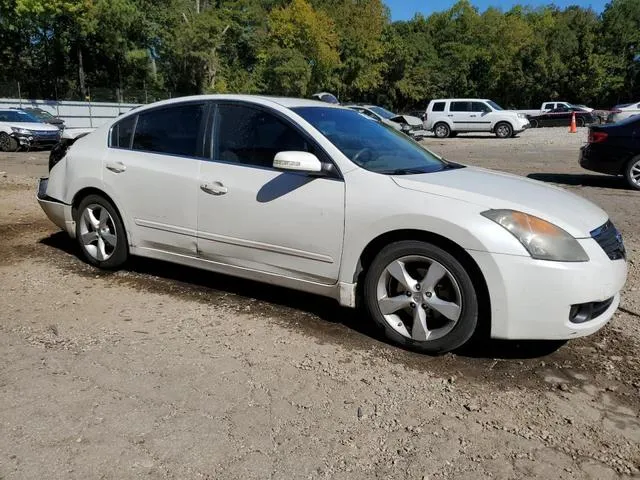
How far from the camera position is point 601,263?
3357mm

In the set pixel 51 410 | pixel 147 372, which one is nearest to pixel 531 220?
pixel 147 372

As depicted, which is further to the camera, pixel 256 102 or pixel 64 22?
pixel 64 22

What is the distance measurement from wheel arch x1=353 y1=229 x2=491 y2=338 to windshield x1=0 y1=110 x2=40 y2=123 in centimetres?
1950

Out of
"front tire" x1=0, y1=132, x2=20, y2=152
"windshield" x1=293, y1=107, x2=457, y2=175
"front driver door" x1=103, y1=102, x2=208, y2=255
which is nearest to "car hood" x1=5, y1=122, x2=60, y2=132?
"front tire" x1=0, y1=132, x2=20, y2=152

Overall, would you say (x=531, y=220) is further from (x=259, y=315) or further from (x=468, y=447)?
(x=259, y=315)

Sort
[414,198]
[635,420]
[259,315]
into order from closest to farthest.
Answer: [635,420]
[414,198]
[259,315]

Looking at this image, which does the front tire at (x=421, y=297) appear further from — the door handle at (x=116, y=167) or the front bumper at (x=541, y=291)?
the door handle at (x=116, y=167)

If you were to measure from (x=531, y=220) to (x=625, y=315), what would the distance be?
1.55m

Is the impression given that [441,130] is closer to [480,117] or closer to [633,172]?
[480,117]

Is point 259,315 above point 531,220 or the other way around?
the other way around

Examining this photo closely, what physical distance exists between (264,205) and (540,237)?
5.88 feet

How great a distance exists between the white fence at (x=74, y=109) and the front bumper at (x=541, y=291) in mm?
30790

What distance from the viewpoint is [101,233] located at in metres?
5.21

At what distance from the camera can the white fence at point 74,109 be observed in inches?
1248
